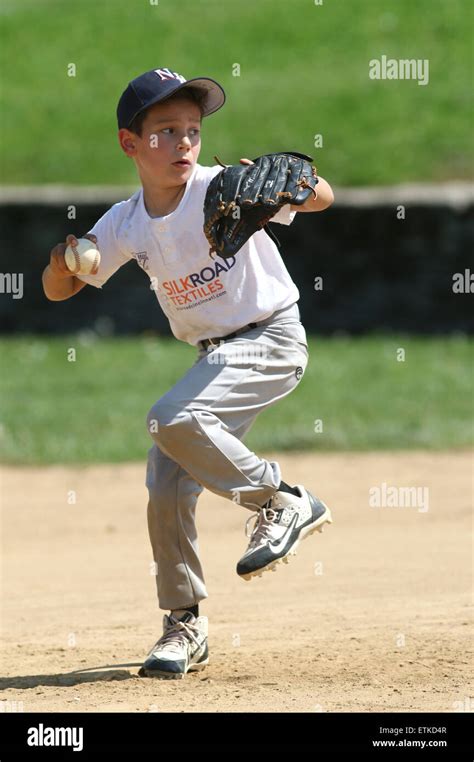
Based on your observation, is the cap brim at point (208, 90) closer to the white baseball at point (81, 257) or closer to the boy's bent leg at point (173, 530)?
the white baseball at point (81, 257)

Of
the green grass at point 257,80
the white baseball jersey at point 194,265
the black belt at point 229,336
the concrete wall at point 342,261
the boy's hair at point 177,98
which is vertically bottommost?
the black belt at point 229,336

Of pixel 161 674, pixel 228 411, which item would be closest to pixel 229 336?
pixel 228 411

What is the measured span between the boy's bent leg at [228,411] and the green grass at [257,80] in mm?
9369

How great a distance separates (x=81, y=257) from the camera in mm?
4285

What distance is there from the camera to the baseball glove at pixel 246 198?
4.03 metres

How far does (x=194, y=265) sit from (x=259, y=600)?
2019 mm

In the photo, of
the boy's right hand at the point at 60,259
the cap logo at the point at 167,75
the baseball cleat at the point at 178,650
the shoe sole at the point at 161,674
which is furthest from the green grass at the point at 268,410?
the cap logo at the point at 167,75

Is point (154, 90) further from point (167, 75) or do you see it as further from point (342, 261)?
point (342, 261)

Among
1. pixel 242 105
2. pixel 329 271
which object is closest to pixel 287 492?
pixel 329 271

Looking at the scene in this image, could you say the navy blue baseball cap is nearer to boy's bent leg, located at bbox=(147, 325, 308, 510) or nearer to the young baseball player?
the young baseball player

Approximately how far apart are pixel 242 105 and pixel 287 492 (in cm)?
1129

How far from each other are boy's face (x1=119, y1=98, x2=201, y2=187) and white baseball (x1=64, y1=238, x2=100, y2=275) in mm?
334

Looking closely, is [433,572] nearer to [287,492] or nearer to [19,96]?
[287,492]

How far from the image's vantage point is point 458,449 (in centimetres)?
883
